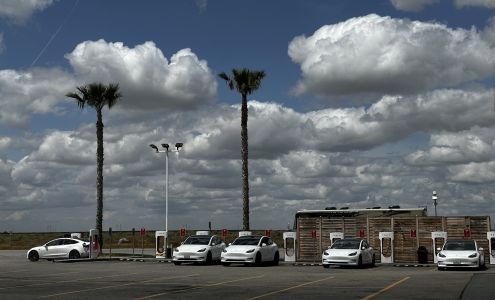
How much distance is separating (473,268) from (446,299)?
15.2m

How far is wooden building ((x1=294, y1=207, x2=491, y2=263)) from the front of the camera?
35938 mm

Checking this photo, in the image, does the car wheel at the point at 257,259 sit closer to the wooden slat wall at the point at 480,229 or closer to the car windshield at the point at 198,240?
the car windshield at the point at 198,240

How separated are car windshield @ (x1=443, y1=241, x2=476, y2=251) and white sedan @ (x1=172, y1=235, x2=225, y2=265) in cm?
1069

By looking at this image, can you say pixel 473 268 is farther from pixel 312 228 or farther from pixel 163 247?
pixel 163 247

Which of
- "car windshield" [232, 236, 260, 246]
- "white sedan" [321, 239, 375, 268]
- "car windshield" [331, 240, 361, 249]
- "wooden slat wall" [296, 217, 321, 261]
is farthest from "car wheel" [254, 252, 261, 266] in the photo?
"wooden slat wall" [296, 217, 321, 261]

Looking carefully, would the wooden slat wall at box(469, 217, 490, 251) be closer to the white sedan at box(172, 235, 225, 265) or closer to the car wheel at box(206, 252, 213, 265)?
the white sedan at box(172, 235, 225, 265)

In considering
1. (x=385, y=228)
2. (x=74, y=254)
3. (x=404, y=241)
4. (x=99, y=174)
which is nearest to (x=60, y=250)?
(x=74, y=254)

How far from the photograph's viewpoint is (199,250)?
32344mm

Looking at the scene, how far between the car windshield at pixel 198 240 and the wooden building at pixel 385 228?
293 inches

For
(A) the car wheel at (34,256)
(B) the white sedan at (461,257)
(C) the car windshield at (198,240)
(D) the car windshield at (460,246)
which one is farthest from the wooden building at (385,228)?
(A) the car wheel at (34,256)

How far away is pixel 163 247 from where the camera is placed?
4047 cm

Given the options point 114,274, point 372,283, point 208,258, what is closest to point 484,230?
point 208,258

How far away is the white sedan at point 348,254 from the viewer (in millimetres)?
29609

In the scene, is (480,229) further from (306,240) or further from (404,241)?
(306,240)
